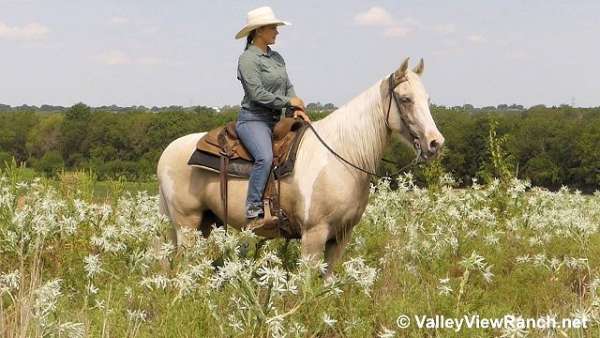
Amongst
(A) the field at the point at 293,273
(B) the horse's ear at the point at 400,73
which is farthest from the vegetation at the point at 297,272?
(B) the horse's ear at the point at 400,73

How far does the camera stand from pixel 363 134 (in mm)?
6461

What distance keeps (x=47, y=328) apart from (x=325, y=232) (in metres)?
3.21

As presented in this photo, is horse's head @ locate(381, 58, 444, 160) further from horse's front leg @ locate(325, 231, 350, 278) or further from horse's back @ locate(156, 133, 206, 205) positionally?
horse's back @ locate(156, 133, 206, 205)

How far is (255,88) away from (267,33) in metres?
0.65

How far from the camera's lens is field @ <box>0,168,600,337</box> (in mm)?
3613

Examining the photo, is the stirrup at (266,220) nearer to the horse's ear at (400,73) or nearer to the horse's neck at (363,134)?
the horse's neck at (363,134)

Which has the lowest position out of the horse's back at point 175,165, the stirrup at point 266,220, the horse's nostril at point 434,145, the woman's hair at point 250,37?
the stirrup at point 266,220

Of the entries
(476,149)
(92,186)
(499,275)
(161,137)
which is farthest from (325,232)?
(161,137)

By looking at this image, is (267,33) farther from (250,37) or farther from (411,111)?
(411,111)

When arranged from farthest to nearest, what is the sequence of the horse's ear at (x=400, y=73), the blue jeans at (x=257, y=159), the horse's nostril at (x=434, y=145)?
1. the blue jeans at (x=257, y=159)
2. the horse's ear at (x=400, y=73)
3. the horse's nostril at (x=434, y=145)

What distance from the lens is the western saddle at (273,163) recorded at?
21.0 ft

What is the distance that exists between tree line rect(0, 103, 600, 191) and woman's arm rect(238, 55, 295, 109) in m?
75.7

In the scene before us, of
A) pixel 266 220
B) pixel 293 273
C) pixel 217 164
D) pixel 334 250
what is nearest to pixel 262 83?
pixel 217 164

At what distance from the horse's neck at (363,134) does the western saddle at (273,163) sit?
0.39m
